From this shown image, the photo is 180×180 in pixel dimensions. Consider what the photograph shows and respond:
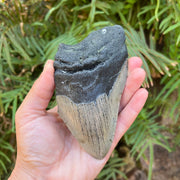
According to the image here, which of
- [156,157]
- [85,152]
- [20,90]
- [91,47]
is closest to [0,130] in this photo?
[20,90]

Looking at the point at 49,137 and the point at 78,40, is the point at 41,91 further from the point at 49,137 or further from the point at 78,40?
the point at 78,40

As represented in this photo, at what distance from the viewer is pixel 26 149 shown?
→ 3.74 feet

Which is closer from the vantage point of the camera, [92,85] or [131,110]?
[92,85]

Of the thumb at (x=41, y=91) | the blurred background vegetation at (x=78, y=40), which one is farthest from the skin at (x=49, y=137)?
the blurred background vegetation at (x=78, y=40)

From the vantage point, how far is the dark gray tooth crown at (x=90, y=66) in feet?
3.45

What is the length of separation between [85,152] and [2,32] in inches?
37.5

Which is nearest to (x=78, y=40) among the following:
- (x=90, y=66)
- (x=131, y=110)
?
(x=90, y=66)

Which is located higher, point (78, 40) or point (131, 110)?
point (78, 40)

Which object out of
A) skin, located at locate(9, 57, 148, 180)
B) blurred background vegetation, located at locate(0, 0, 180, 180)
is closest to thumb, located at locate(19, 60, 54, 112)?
skin, located at locate(9, 57, 148, 180)

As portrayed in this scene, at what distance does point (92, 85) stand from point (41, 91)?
10.8 inches

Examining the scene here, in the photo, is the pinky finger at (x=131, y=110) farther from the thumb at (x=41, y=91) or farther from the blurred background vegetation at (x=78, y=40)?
the thumb at (x=41, y=91)

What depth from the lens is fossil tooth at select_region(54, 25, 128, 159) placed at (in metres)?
1.06

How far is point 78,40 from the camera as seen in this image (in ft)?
4.82

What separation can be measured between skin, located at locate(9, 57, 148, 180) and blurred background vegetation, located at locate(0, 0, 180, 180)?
27 centimetres
